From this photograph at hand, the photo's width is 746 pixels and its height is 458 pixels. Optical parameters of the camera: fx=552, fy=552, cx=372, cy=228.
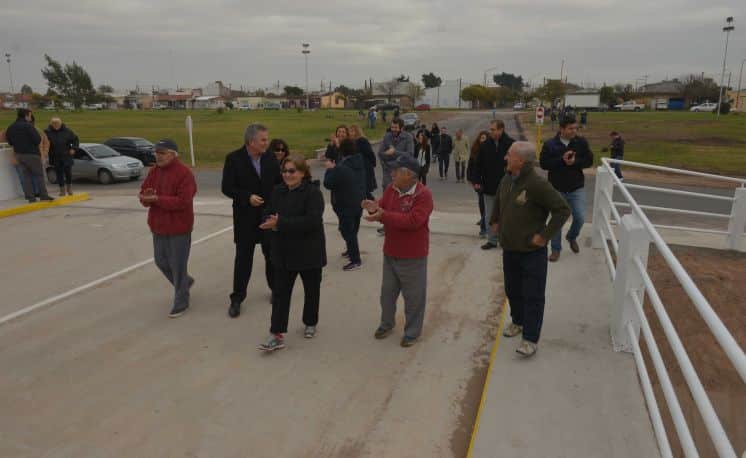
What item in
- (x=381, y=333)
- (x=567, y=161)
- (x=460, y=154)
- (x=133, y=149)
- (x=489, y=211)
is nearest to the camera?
(x=381, y=333)

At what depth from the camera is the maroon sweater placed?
4176 mm

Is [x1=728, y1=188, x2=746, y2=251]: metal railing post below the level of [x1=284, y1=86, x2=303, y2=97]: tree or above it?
below

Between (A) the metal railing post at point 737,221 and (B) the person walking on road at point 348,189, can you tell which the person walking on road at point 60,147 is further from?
(A) the metal railing post at point 737,221

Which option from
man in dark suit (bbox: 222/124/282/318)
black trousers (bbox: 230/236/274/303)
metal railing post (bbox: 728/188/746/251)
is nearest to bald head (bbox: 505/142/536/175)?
man in dark suit (bbox: 222/124/282/318)

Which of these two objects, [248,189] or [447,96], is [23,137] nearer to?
[248,189]

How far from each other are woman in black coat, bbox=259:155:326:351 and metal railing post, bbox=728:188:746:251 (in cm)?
593

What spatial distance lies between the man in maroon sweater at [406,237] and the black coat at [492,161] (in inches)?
115

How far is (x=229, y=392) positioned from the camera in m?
3.91

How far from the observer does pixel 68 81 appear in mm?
109312

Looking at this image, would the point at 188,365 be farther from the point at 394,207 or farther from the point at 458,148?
the point at 458,148

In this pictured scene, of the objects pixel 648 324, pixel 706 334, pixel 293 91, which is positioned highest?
pixel 293 91

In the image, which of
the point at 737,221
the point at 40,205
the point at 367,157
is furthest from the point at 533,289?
the point at 40,205

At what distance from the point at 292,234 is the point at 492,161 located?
361 cm

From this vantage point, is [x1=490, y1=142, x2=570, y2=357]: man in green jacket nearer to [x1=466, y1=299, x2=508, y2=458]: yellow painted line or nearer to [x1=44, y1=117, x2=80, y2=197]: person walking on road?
[x1=466, y1=299, x2=508, y2=458]: yellow painted line
